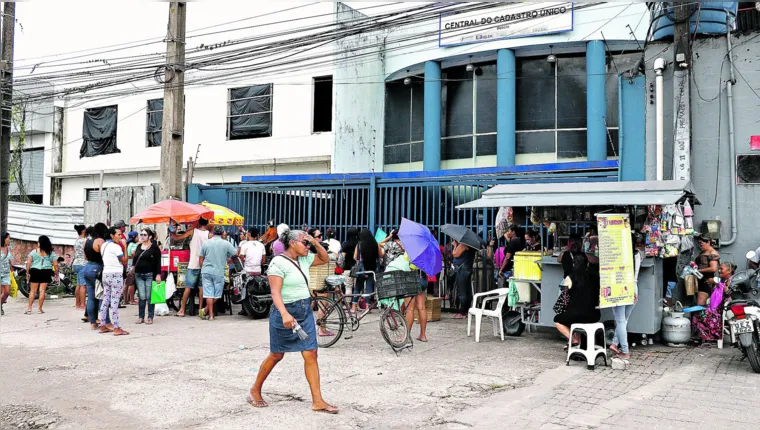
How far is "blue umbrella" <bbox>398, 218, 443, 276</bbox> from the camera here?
9.30 meters

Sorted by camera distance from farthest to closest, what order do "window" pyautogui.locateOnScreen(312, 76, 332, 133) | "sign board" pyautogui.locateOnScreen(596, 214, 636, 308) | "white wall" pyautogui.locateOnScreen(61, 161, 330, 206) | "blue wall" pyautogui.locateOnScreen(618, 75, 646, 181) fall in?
"white wall" pyautogui.locateOnScreen(61, 161, 330, 206)
"window" pyautogui.locateOnScreen(312, 76, 332, 133)
"blue wall" pyautogui.locateOnScreen(618, 75, 646, 181)
"sign board" pyautogui.locateOnScreen(596, 214, 636, 308)

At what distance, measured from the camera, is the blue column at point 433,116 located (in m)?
20.2

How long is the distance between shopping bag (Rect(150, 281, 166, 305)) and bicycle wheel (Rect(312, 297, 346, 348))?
12.6 ft

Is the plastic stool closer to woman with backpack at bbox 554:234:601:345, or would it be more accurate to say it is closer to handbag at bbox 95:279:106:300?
woman with backpack at bbox 554:234:601:345

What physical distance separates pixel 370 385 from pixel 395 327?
1842 mm

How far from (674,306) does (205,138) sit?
742 inches

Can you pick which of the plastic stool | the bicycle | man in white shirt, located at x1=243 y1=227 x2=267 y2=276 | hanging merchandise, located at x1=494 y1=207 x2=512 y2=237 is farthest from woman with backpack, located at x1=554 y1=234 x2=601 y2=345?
man in white shirt, located at x1=243 y1=227 x2=267 y2=276

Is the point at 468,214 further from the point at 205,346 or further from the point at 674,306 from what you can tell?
the point at 205,346

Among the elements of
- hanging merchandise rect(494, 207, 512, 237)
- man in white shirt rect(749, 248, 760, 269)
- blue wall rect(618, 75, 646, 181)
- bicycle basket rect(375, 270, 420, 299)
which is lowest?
bicycle basket rect(375, 270, 420, 299)

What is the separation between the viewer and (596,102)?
58.3 feet

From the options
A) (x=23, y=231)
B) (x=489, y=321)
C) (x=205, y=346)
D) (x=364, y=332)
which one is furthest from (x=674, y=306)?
(x=23, y=231)

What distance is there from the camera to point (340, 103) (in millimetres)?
21234

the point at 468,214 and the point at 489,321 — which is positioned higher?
the point at 468,214

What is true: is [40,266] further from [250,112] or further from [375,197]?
[250,112]
